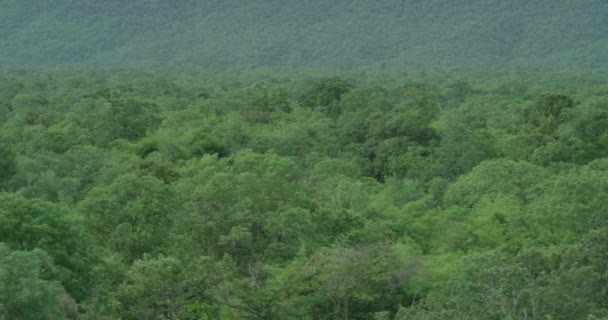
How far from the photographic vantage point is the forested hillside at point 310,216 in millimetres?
34000

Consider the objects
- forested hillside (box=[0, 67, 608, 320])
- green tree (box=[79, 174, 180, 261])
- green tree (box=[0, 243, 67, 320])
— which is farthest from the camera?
green tree (box=[79, 174, 180, 261])

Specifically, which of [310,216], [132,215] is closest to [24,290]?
[132,215]

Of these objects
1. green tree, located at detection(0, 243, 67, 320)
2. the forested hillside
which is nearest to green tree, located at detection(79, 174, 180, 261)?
the forested hillside

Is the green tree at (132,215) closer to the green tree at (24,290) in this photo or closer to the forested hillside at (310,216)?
the forested hillside at (310,216)

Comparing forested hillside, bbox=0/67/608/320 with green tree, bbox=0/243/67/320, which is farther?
forested hillside, bbox=0/67/608/320

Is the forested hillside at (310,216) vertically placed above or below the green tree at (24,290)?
below

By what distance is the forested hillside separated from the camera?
34.0m

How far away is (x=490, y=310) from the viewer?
3138cm

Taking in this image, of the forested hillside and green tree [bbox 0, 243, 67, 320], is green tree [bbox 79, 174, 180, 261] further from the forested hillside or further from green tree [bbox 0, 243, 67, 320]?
green tree [bbox 0, 243, 67, 320]

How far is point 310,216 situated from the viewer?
144ft

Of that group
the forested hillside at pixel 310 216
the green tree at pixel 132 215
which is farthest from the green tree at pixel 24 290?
the green tree at pixel 132 215

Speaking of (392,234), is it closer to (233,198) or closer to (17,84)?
(233,198)

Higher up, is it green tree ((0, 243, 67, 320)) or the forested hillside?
green tree ((0, 243, 67, 320))

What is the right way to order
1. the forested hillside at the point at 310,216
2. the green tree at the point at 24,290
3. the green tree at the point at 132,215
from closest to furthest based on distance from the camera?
1. the green tree at the point at 24,290
2. the forested hillside at the point at 310,216
3. the green tree at the point at 132,215
